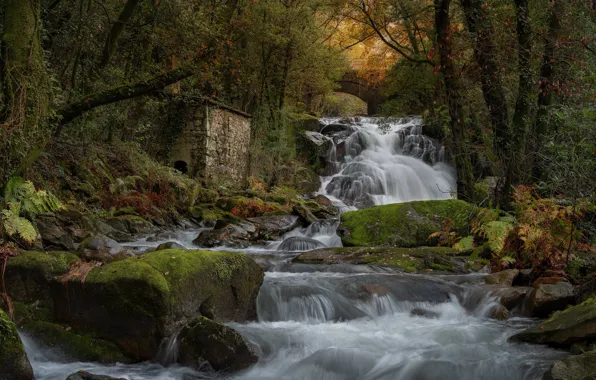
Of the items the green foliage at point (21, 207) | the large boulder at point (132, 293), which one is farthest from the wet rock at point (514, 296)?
the green foliage at point (21, 207)

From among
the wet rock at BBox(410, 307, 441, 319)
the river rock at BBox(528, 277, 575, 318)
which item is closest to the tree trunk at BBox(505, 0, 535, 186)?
the river rock at BBox(528, 277, 575, 318)

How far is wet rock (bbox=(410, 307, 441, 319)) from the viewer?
20.4ft

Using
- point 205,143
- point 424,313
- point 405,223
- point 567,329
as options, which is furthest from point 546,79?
point 205,143

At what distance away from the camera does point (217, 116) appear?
17.9m

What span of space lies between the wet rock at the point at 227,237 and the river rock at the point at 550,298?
22.2ft

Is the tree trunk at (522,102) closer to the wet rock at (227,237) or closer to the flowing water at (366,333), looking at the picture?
the flowing water at (366,333)

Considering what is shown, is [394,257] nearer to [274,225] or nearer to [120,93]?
[274,225]

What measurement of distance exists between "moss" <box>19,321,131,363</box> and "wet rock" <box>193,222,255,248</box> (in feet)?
20.2

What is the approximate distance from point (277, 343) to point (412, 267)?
3630 mm

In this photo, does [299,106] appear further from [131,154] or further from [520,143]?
[520,143]

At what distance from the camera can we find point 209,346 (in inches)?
173

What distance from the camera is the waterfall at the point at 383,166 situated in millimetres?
19047

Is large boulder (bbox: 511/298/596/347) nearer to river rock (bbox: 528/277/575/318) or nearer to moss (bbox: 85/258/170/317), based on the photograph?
river rock (bbox: 528/277/575/318)

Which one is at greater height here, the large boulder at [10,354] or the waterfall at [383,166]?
the waterfall at [383,166]
